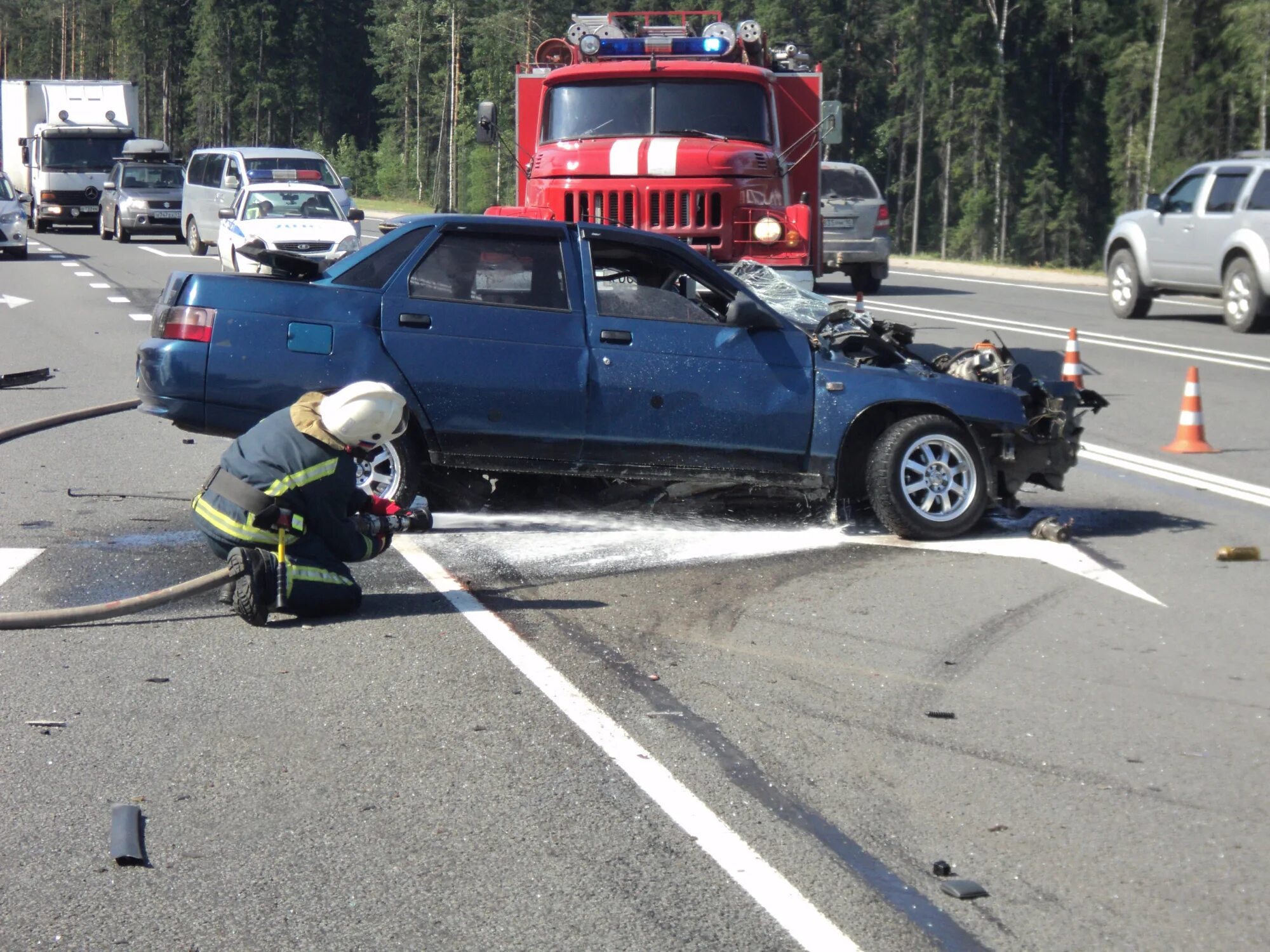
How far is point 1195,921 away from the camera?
13.2 feet

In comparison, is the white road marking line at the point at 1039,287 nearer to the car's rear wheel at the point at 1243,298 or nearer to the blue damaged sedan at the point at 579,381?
the car's rear wheel at the point at 1243,298

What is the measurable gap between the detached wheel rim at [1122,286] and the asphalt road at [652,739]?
509 inches

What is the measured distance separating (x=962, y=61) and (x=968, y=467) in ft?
229

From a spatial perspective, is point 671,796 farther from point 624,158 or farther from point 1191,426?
point 624,158

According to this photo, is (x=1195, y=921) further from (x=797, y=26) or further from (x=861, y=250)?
(x=797, y=26)

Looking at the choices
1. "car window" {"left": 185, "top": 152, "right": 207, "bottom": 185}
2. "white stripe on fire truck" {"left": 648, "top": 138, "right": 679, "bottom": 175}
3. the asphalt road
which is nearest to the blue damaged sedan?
the asphalt road

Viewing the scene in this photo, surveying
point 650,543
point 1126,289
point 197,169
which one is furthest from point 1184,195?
point 197,169

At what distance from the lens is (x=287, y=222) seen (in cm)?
2505

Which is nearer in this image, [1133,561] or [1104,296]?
[1133,561]

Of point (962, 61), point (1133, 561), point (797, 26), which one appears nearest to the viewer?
point (1133, 561)

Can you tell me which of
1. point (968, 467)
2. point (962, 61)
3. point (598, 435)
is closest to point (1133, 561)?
point (968, 467)

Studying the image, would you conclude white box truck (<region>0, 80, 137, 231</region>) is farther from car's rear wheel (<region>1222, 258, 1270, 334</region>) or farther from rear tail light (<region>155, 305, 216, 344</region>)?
rear tail light (<region>155, 305, 216, 344</region>)

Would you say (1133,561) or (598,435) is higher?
(598,435)

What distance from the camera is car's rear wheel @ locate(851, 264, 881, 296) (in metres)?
25.3
